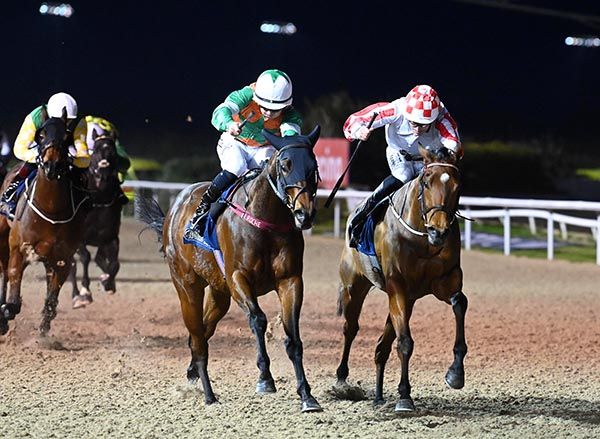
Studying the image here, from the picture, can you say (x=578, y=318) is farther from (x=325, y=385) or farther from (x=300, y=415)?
(x=300, y=415)

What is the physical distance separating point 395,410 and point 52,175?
3.83 metres

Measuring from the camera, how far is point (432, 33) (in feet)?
68.7

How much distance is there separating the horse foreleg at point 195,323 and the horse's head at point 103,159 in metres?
3.82

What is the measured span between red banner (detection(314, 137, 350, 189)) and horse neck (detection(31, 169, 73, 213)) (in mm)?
12846

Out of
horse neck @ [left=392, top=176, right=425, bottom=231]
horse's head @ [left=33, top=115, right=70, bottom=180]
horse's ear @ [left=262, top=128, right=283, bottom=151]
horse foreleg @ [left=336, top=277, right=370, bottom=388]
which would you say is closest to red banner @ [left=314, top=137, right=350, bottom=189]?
horse's head @ [left=33, top=115, right=70, bottom=180]

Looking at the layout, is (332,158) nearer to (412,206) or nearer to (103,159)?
(103,159)

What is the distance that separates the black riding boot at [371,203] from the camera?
686 centimetres

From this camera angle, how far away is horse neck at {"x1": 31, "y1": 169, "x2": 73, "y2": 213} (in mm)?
9000

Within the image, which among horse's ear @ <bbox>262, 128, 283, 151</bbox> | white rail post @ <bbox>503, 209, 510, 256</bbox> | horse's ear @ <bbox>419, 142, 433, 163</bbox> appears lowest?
white rail post @ <bbox>503, 209, 510, 256</bbox>

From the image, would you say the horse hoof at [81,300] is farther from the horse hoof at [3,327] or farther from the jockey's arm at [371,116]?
the jockey's arm at [371,116]

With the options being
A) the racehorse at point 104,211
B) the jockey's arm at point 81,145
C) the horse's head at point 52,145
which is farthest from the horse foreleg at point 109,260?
the horse's head at point 52,145

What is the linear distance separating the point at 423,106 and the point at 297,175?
1047 mm

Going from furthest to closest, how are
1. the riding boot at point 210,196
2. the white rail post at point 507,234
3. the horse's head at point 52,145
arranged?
the white rail post at point 507,234 → the horse's head at point 52,145 → the riding boot at point 210,196

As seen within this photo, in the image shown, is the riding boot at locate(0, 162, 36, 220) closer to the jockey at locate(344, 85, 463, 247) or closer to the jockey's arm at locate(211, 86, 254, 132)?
the jockey's arm at locate(211, 86, 254, 132)
